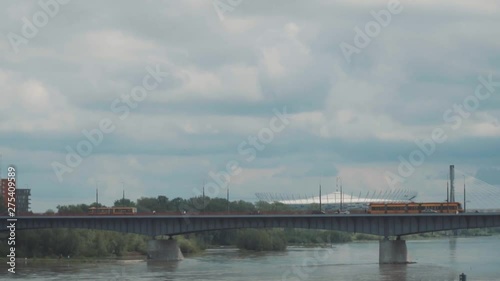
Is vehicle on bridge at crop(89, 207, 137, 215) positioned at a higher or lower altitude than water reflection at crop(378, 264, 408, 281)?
higher

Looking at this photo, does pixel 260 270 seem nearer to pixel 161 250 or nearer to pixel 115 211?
pixel 161 250

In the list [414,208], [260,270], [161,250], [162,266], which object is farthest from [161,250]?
[414,208]

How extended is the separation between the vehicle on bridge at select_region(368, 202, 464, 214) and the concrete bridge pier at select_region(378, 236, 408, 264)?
5714 mm

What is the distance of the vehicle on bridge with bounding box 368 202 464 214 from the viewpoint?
134125 mm

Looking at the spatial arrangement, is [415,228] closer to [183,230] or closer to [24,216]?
[183,230]

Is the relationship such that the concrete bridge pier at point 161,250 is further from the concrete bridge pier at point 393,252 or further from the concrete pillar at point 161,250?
the concrete bridge pier at point 393,252

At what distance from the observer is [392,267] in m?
122

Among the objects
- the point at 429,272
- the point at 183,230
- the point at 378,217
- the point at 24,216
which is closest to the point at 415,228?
the point at 378,217

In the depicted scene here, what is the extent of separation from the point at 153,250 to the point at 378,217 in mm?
31860

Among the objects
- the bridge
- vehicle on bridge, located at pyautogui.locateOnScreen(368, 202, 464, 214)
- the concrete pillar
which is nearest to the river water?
the concrete pillar

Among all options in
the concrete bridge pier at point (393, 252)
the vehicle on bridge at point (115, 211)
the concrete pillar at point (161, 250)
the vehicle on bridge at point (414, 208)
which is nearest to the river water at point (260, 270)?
the concrete bridge pier at point (393, 252)

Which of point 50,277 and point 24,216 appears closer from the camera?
point 50,277

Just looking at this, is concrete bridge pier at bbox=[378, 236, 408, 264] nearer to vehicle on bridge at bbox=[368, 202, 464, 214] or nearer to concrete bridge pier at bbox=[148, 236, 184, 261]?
vehicle on bridge at bbox=[368, 202, 464, 214]

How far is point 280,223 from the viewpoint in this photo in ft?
441
